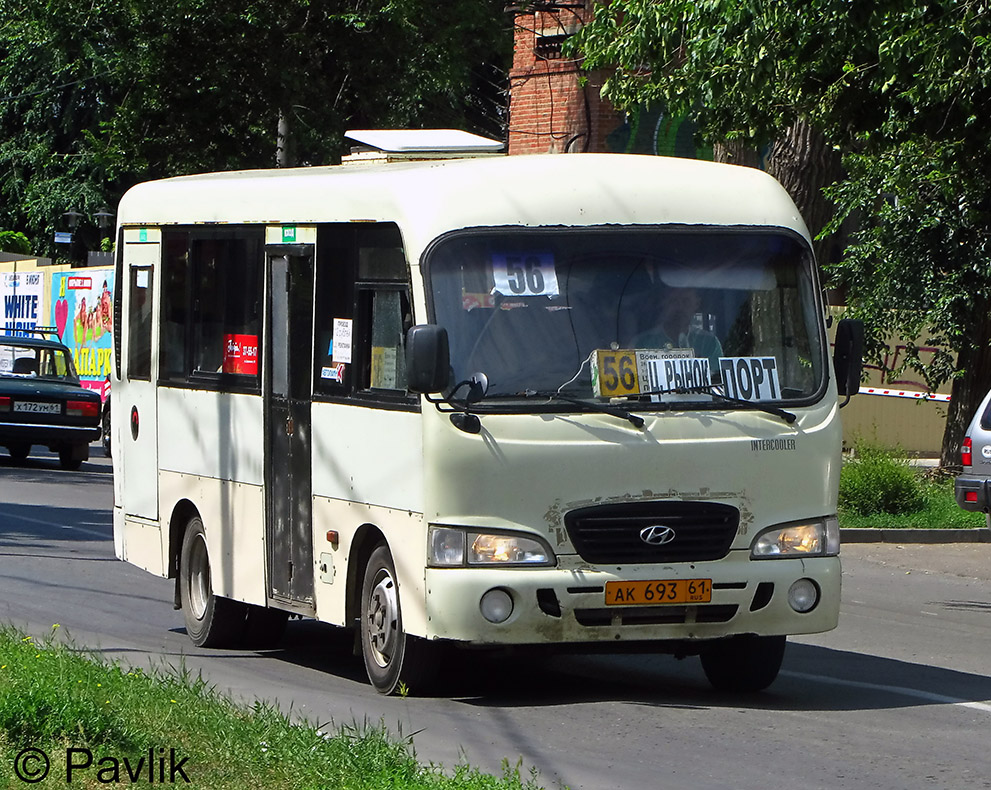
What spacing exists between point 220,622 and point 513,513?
10.3 feet

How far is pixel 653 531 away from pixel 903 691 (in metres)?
1.72

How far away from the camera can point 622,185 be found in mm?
9219

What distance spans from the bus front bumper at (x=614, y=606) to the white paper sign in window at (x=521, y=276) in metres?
1.25

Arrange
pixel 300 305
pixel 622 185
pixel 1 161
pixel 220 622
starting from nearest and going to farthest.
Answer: pixel 622 185 → pixel 300 305 → pixel 220 622 → pixel 1 161

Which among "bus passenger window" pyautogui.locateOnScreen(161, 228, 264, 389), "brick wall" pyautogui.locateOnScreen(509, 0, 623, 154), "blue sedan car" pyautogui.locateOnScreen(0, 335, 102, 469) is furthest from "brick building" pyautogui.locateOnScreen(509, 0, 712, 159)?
"bus passenger window" pyautogui.locateOnScreen(161, 228, 264, 389)

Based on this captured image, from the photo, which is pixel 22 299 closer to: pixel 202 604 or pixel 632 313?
pixel 202 604

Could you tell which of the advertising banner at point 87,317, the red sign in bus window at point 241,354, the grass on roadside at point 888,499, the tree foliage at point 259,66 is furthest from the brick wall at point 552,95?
the red sign in bus window at point 241,354

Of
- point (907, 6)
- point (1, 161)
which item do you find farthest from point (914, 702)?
point (1, 161)

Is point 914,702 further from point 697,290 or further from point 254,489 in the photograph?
point 254,489

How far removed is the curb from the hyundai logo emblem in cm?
949

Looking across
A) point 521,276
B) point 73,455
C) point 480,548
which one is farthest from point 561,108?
point 480,548

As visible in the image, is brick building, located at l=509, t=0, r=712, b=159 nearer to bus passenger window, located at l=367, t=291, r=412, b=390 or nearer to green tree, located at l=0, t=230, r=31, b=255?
bus passenger window, located at l=367, t=291, r=412, b=390

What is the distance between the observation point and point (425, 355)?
27.6ft

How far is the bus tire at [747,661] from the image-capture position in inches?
369
